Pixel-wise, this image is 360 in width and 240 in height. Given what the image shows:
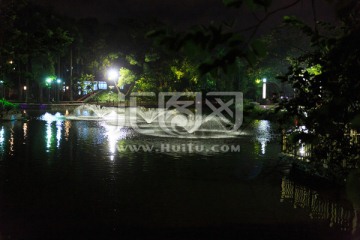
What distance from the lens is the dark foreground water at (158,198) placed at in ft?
26.6

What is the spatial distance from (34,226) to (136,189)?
346 centimetres

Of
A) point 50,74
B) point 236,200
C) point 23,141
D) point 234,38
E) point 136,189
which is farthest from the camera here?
point 50,74

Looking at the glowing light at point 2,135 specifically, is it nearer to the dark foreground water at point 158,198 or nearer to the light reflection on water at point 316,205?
the dark foreground water at point 158,198

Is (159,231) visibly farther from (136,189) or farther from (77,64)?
(77,64)

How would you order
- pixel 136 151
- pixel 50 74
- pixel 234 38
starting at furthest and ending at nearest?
pixel 50 74
pixel 136 151
pixel 234 38

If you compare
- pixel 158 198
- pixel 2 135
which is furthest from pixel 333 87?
pixel 2 135

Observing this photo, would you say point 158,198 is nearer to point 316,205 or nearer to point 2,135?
point 316,205

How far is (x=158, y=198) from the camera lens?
A: 10367mm

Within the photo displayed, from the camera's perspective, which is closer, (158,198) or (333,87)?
(333,87)

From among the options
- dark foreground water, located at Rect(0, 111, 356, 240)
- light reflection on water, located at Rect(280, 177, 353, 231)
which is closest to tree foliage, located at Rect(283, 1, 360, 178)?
dark foreground water, located at Rect(0, 111, 356, 240)

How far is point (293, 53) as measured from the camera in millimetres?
79500

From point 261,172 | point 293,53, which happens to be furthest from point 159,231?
point 293,53

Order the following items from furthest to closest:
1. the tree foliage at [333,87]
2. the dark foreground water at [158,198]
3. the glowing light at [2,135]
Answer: the glowing light at [2,135] → the dark foreground water at [158,198] → the tree foliage at [333,87]

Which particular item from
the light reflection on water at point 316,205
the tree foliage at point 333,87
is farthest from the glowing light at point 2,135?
the tree foliage at point 333,87
